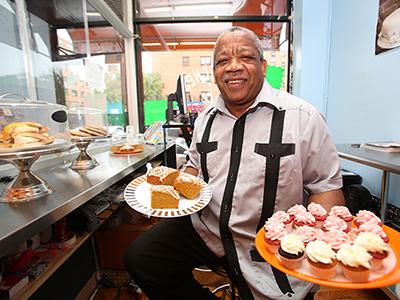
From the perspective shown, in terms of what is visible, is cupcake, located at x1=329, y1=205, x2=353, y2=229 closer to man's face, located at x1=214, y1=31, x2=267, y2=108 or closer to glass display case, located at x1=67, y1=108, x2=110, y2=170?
man's face, located at x1=214, y1=31, x2=267, y2=108

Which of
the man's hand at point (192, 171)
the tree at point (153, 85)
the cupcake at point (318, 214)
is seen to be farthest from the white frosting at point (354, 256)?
the tree at point (153, 85)

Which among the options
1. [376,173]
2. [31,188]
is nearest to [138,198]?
[31,188]

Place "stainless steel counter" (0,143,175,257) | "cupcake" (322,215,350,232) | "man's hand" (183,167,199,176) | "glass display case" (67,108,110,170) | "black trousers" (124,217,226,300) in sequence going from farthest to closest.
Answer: "man's hand" (183,167,199,176) → "glass display case" (67,108,110,170) → "black trousers" (124,217,226,300) → "cupcake" (322,215,350,232) → "stainless steel counter" (0,143,175,257)

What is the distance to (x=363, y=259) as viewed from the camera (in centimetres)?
62

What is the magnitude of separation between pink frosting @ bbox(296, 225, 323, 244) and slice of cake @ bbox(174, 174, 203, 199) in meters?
0.45

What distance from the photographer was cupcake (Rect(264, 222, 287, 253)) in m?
0.76

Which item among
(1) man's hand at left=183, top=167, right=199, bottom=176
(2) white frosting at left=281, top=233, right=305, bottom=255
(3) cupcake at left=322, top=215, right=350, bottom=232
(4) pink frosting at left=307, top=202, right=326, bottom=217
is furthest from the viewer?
(1) man's hand at left=183, top=167, right=199, bottom=176

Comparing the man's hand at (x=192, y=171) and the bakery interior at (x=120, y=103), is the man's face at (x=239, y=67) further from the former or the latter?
the bakery interior at (x=120, y=103)

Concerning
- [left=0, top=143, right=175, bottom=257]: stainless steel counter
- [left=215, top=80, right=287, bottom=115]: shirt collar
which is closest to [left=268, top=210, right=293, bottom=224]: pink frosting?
[left=215, top=80, right=287, bottom=115]: shirt collar

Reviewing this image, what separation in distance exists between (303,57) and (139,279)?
3.15 m

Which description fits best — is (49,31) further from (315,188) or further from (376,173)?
(376,173)

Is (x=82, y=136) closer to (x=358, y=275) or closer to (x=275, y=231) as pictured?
(x=275, y=231)

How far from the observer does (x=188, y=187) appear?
3.63 ft

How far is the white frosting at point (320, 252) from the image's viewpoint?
2.19 ft
